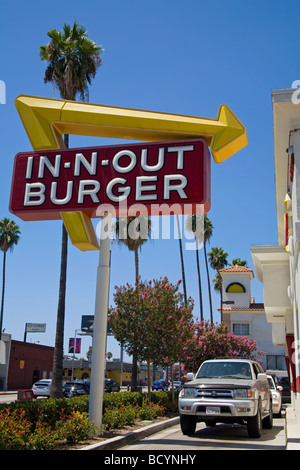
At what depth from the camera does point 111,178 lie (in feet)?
37.7

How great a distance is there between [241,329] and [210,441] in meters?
39.2

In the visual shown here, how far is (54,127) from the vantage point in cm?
1230

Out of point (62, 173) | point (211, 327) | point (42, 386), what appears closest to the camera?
point (62, 173)

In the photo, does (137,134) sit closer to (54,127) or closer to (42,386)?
(54,127)

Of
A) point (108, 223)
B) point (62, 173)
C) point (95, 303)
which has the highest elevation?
point (62, 173)

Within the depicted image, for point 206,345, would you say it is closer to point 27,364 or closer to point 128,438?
point 128,438

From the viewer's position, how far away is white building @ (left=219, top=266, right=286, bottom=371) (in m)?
47.1

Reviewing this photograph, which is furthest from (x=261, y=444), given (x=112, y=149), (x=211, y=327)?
(x=211, y=327)

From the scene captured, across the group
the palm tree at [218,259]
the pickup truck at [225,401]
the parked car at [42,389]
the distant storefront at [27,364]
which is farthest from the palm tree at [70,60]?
the palm tree at [218,259]

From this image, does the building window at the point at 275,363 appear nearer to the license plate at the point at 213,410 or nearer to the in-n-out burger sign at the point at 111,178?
the license plate at the point at 213,410

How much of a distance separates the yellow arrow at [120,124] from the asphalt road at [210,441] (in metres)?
6.44

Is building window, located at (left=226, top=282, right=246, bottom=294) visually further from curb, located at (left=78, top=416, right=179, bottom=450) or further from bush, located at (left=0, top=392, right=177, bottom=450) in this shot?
curb, located at (left=78, top=416, right=179, bottom=450)

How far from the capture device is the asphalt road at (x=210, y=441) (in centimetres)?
950
